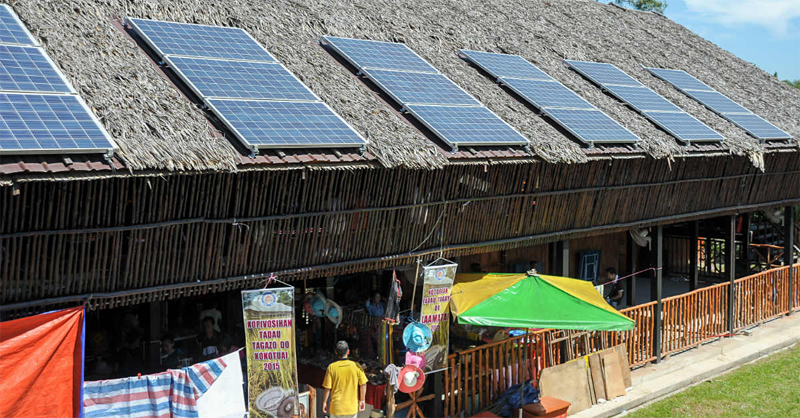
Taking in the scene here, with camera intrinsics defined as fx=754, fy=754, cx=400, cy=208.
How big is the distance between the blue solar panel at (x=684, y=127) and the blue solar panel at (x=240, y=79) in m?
7.16

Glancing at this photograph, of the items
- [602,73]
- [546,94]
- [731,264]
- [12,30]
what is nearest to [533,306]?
[546,94]

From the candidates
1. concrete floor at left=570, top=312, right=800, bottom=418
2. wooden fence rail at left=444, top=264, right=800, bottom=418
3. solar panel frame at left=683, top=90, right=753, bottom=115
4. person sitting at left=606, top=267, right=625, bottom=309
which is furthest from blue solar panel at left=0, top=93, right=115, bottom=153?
solar panel frame at left=683, top=90, right=753, bottom=115

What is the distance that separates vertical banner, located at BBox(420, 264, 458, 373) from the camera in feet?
34.0

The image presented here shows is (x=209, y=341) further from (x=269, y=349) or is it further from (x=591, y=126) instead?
(x=591, y=126)

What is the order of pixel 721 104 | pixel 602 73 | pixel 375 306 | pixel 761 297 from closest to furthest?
pixel 375 306, pixel 602 73, pixel 721 104, pixel 761 297

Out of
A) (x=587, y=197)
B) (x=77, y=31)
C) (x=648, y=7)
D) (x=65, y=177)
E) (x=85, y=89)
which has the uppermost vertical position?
(x=648, y=7)

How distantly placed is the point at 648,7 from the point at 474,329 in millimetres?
33965

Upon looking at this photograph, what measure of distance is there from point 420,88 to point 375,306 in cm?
371

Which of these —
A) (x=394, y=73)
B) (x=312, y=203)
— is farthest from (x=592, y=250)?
(x=312, y=203)

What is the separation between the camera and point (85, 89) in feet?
28.3

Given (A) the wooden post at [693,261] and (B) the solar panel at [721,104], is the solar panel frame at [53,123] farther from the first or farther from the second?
(A) the wooden post at [693,261]

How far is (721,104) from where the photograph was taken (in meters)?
16.9

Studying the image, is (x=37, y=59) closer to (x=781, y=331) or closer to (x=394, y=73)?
(x=394, y=73)

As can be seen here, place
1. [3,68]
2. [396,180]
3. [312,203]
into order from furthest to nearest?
[396,180] → [312,203] → [3,68]
